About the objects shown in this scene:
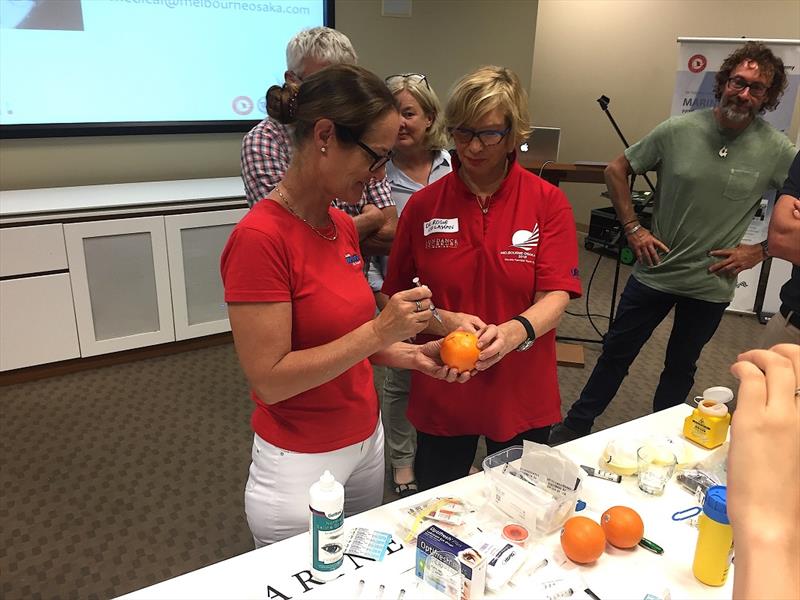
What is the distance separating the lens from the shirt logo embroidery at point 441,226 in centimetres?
159

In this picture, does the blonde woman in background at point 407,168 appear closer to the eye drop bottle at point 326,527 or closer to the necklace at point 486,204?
the necklace at point 486,204

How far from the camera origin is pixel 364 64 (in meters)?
4.16

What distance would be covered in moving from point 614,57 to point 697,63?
2012mm

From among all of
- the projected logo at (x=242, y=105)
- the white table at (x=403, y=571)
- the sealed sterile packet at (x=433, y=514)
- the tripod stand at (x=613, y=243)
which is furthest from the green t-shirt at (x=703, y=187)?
the projected logo at (x=242, y=105)

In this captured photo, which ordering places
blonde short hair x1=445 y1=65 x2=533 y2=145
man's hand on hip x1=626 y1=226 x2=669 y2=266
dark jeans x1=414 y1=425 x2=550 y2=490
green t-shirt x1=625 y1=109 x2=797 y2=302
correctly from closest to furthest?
blonde short hair x1=445 y1=65 x2=533 y2=145, dark jeans x1=414 y1=425 x2=550 y2=490, green t-shirt x1=625 y1=109 x2=797 y2=302, man's hand on hip x1=626 y1=226 x2=669 y2=266

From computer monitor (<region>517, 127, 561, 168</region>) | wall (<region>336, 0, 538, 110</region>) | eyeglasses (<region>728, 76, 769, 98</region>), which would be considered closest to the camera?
eyeglasses (<region>728, 76, 769, 98</region>)

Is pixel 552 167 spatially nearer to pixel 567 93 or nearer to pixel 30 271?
pixel 30 271

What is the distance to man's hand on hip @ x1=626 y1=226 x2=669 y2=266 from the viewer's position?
2.58 m

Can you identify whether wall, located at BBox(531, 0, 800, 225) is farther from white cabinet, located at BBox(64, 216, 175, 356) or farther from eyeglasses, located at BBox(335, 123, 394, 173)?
eyeglasses, located at BBox(335, 123, 394, 173)

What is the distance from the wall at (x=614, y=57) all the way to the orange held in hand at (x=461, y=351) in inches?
187

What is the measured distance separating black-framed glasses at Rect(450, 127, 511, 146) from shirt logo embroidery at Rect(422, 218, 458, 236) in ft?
0.66

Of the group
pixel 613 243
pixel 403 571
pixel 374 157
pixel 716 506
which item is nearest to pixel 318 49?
pixel 374 157

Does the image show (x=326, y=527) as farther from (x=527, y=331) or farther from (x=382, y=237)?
(x=382, y=237)

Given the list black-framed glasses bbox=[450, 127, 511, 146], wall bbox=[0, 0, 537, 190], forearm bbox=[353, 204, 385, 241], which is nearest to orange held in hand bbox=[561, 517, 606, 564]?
black-framed glasses bbox=[450, 127, 511, 146]
